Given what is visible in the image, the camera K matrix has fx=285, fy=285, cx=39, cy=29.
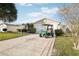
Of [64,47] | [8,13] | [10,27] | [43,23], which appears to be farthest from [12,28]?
[64,47]

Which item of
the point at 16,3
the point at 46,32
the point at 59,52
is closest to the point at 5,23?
the point at 16,3

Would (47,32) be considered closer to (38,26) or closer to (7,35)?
(38,26)

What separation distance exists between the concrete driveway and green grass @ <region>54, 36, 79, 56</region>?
0.09 metres

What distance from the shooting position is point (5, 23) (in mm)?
4016

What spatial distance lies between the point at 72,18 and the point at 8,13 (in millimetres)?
902

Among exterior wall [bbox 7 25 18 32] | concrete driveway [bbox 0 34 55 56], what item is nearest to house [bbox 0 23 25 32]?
exterior wall [bbox 7 25 18 32]

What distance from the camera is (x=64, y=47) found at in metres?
3.96

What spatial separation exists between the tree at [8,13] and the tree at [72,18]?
0.65m

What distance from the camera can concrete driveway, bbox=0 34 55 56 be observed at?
3.95 meters

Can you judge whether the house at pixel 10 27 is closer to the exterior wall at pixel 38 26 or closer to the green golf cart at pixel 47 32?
the exterior wall at pixel 38 26

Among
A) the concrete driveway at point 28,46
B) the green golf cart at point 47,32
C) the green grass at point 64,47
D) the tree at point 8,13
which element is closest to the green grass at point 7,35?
the concrete driveway at point 28,46

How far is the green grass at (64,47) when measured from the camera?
3.93 metres

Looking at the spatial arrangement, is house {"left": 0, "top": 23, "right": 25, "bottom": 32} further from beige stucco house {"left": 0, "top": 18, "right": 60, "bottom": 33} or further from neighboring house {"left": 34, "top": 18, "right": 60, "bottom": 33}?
neighboring house {"left": 34, "top": 18, "right": 60, "bottom": 33}

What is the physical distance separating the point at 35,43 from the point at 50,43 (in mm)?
212
